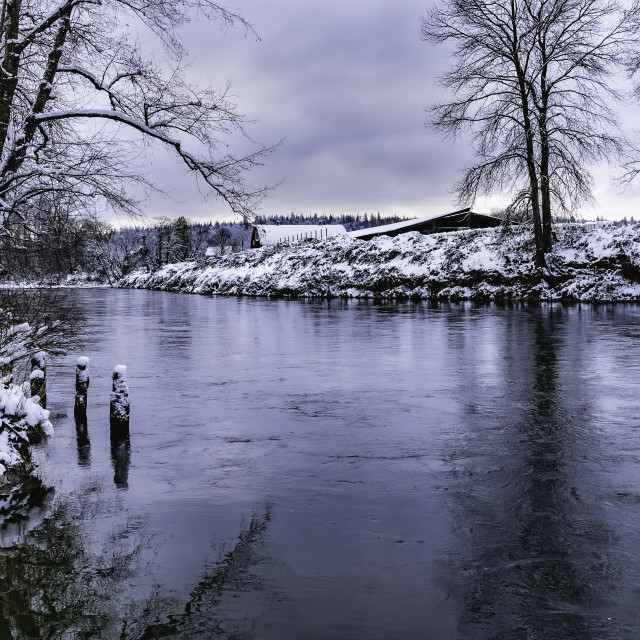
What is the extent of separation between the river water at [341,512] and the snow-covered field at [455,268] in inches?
836

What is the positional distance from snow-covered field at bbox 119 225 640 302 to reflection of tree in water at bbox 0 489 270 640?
3101 cm

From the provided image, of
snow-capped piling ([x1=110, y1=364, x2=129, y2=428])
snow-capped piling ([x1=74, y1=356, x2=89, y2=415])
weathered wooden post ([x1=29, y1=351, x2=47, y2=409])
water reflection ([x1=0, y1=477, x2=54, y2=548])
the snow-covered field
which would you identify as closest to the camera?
water reflection ([x1=0, y1=477, x2=54, y2=548])

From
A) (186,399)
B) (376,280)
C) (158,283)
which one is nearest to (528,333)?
(186,399)

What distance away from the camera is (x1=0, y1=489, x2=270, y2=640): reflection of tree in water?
13.6ft

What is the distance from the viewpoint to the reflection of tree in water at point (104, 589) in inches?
163

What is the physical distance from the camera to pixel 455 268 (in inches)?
1544

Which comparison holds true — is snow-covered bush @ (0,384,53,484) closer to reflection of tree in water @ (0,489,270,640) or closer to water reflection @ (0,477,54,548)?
water reflection @ (0,477,54,548)

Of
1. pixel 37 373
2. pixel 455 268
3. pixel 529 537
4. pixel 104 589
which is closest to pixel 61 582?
pixel 104 589

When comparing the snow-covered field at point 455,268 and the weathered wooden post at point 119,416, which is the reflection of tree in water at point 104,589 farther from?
the snow-covered field at point 455,268

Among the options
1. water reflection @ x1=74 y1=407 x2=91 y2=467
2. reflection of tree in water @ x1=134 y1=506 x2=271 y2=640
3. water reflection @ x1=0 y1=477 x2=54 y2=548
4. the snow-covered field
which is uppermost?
the snow-covered field

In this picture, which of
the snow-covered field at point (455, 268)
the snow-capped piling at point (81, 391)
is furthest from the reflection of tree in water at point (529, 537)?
the snow-covered field at point (455, 268)

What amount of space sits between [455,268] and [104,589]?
36414 millimetres

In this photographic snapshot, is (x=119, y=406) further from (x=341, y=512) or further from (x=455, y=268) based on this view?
(x=455, y=268)

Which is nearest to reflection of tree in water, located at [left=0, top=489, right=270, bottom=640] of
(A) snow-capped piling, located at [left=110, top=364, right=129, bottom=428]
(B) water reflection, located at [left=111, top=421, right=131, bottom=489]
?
(B) water reflection, located at [left=111, top=421, right=131, bottom=489]
